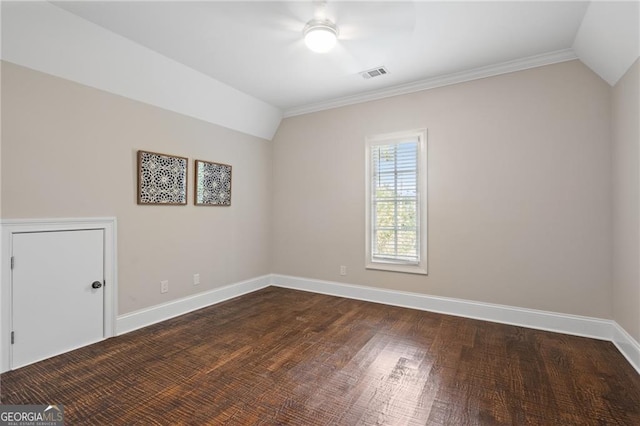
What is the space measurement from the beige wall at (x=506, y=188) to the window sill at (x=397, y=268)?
8 centimetres

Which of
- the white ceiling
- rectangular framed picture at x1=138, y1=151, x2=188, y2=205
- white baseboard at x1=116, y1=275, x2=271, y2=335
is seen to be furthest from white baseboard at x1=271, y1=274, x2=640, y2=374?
the white ceiling

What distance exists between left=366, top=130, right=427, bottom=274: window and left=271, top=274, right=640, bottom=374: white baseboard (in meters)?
0.36

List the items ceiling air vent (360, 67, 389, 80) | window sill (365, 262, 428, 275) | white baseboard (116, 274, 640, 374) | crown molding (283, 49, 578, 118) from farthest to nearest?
window sill (365, 262, 428, 275)
ceiling air vent (360, 67, 389, 80)
crown molding (283, 49, 578, 118)
white baseboard (116, 274, 640, 374)

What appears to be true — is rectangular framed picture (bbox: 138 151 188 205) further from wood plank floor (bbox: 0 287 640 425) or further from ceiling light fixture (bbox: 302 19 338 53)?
ceiling light fixture (bbox: 302 19 338 53)

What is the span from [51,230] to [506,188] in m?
4.47

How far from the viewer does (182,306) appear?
12.1 feet

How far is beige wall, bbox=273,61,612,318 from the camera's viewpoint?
299cm

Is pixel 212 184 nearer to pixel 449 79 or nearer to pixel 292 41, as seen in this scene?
pixel 292 41

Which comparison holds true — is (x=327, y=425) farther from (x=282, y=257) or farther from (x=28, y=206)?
(x=282, y=257)

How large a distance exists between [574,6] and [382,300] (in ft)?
11.5

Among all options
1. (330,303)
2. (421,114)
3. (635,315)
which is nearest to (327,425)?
(330,303)

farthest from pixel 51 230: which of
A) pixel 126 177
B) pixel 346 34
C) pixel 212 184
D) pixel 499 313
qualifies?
pixel 499 313

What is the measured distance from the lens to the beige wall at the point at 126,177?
2.45 metres

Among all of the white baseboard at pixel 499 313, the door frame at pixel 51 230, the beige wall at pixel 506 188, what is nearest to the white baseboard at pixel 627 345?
the white baseboard at pixel 499 313
